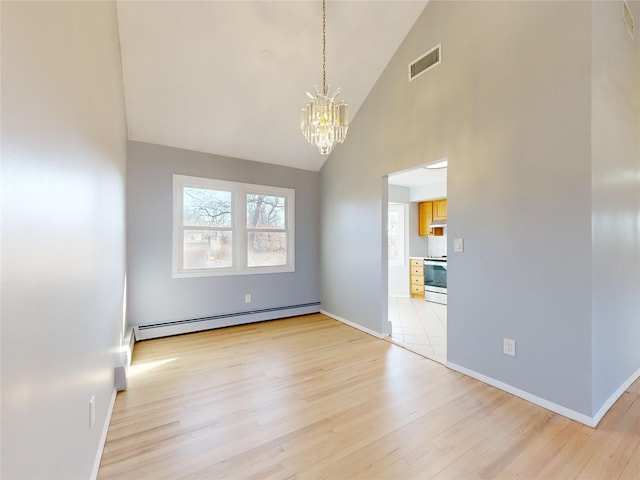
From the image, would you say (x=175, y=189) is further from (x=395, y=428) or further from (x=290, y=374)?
(x=395, y=428)

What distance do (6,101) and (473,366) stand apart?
10.6ft

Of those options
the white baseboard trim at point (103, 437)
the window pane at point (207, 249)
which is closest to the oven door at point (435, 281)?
the window pane at point (207, 249)

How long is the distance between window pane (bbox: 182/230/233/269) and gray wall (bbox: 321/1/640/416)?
2.69m

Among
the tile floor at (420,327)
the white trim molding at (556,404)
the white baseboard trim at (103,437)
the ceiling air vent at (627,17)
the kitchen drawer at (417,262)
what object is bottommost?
the tile floor at (420,327)

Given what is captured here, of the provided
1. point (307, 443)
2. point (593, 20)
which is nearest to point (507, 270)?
point (593, 20)

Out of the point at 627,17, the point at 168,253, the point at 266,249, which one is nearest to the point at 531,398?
the point at 627,17

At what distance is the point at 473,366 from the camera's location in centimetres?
259

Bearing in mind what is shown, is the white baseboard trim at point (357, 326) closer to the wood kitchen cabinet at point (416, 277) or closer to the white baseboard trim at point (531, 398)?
the white baseboard trim at point (531, 398)

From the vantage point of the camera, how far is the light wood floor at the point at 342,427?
5.17ft

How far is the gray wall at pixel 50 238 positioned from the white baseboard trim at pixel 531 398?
2.79 metres

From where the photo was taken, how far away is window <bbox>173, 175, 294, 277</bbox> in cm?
388

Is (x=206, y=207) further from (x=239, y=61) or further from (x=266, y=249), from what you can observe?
(x=239, y=61)

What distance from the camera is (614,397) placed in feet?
7.24

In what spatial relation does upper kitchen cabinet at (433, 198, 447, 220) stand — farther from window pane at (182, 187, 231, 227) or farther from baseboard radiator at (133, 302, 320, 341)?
window pane at (182, 187, 231, 227)
